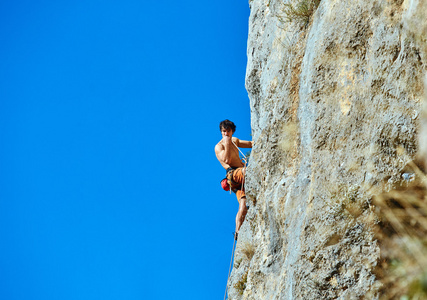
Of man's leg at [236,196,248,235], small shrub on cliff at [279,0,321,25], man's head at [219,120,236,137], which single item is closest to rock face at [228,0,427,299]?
small shrub on cliff at [279,0,321,25]

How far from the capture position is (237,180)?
36.0 ft

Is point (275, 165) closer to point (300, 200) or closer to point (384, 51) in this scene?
point (300, 200)

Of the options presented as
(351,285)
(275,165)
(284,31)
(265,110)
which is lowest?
(351,285)

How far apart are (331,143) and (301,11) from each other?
9.38ft

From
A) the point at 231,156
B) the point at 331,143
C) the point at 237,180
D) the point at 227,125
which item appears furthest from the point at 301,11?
the point at 237,180

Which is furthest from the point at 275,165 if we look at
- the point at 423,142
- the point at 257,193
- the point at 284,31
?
the point at 423,142

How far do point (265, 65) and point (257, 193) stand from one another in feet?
8.54

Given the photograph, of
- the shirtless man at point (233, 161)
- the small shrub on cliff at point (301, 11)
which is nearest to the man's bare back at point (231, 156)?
the shirtless man at point (233, 161)

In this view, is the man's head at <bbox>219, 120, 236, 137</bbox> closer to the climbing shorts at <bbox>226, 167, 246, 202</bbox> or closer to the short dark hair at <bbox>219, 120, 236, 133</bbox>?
the short dark hair at <bbox>219, 120, 236, 133</bbox>

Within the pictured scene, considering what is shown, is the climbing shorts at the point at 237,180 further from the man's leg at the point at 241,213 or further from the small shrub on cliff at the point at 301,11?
the small shrub on cliff at the point at 301,11

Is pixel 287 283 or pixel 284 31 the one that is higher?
pixel 284 31

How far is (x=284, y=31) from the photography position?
29.9 feet

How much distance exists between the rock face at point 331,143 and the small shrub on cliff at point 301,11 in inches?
4.5

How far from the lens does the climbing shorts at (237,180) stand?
10875 mm
